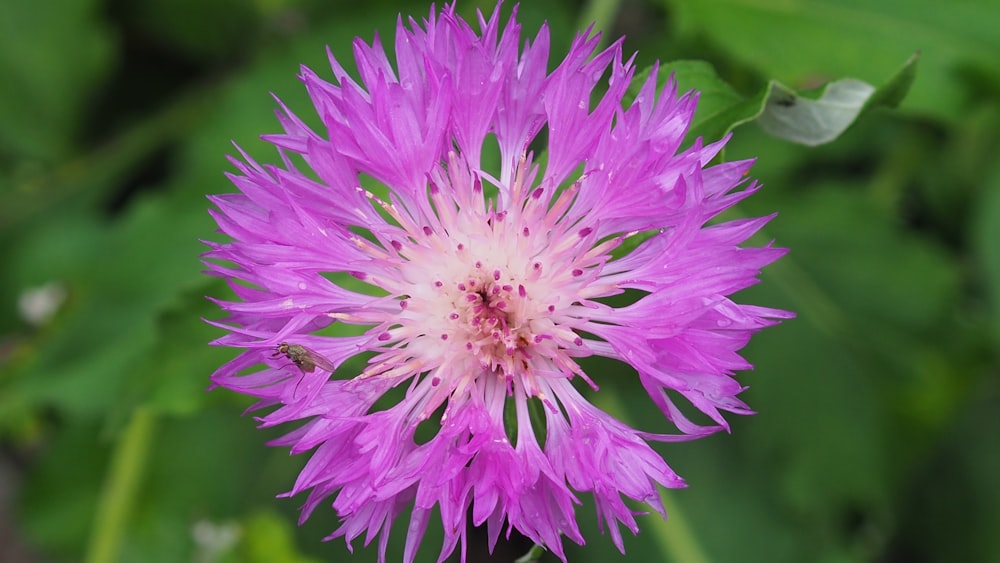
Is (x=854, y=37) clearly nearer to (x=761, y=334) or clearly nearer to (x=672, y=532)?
(x=761, y=334)

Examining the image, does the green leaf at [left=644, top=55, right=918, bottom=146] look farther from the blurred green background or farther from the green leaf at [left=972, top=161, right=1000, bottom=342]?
the green leaf at [left=972, top=161, right=1000, bottom=342]

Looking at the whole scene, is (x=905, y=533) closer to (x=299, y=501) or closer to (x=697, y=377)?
(x=299, y=501)

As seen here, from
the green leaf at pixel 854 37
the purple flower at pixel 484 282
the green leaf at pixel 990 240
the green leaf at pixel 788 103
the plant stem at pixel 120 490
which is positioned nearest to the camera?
the purple flower at pixel 484 282

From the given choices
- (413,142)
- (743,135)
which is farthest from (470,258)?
(743,135)

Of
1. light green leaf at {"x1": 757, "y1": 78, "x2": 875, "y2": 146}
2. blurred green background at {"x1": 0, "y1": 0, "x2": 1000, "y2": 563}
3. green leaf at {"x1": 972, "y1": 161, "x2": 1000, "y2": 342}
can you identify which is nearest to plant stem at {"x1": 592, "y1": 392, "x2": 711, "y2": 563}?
blurred green background at {"x1": 0, "y1": 0, "x2": 1000, "y2": 563}

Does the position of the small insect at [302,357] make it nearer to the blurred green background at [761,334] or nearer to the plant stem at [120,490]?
the blurred green background at [761,334]

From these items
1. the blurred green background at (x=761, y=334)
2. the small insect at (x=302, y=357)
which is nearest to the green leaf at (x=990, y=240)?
the blurred green background at (x=761, y=334)
